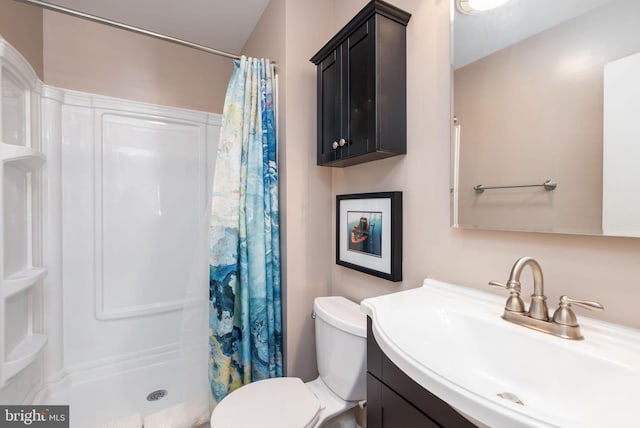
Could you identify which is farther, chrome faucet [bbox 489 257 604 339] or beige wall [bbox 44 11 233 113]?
beige wall [bbox 44 11 233 113]

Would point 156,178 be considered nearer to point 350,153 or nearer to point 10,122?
point 10,122

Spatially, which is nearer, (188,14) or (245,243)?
(245,243)

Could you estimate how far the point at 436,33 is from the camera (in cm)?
103

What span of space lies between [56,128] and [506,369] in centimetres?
242

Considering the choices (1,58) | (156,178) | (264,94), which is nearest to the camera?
(1,58)

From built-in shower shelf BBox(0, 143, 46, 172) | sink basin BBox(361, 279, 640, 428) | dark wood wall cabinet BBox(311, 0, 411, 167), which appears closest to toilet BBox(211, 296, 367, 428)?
sink basin BBox(361, 279, 640, 428)

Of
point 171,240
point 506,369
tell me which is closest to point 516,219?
point 506,369

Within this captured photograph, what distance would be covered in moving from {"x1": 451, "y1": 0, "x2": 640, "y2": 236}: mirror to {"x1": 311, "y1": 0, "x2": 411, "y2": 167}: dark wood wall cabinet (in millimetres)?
223

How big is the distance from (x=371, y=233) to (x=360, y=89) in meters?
0.63

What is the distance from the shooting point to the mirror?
0.62m

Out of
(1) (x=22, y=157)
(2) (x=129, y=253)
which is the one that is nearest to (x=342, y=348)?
(2) (x=129, y=253)

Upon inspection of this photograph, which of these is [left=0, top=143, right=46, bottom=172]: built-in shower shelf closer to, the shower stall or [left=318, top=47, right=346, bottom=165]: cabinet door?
the shower stall

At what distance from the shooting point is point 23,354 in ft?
4.32

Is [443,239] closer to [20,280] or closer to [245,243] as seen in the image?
[245,243]
